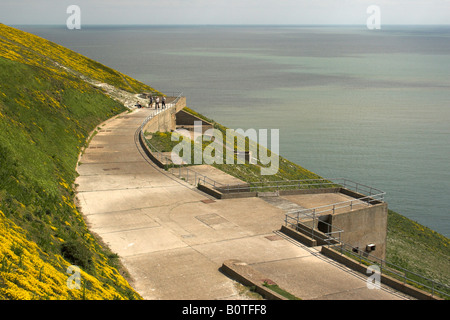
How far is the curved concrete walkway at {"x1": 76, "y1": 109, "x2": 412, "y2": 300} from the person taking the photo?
17094 mm

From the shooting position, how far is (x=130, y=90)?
6141 centimetres

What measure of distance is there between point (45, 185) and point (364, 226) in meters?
15.0

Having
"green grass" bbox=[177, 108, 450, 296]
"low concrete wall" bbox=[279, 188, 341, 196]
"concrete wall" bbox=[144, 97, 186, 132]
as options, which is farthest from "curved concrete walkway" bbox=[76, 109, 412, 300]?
"concrete wall" bbox=[144, 97, 186, 132]

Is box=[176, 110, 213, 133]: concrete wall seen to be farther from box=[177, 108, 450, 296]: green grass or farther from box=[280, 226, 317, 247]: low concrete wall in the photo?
box=[280, 226, 317, 247]: low concrete wall

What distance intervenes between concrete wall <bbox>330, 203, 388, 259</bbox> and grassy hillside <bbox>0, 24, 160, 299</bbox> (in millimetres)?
11257

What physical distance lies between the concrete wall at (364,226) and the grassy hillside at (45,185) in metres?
A: 11.3

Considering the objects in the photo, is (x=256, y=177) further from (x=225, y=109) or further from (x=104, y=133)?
(x=225, y=109)

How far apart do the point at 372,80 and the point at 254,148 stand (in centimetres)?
9721

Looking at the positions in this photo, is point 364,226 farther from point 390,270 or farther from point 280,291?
point 280,291

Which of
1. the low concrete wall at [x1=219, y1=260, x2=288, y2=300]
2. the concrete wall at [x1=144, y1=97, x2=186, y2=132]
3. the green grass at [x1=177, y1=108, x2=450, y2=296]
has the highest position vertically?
the concrete wall at [x1=144, y1=97, x2=186, y2=132]

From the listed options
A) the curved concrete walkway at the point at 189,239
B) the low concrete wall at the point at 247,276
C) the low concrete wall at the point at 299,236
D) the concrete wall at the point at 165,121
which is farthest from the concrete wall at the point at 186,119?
the low concrete wall at the point at 247,276
